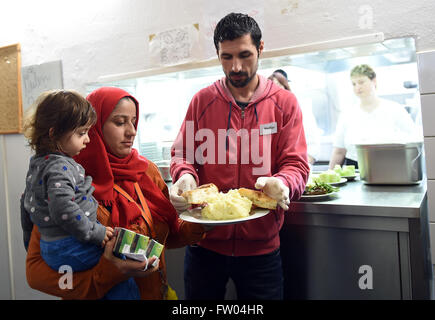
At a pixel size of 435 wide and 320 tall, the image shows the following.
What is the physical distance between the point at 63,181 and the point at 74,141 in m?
0.15

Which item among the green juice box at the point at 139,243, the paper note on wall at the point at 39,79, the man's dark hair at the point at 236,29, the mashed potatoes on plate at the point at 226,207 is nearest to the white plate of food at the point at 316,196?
the mashed potatoes on plate at the point at 226,207

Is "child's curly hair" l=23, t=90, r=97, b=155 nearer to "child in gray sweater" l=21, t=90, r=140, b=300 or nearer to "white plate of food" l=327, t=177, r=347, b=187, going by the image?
"child in gray sweater" l=21, t=90, r=140, b=300

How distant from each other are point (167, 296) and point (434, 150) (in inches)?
47.7

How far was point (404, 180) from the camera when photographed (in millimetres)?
1861

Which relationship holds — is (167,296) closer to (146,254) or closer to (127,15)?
(146,254)

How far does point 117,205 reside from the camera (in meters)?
1.32

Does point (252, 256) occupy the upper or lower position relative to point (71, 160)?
lower

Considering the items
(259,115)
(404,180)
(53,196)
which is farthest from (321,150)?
(53,196)

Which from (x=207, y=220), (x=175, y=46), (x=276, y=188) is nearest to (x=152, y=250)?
(x=207, y=220)

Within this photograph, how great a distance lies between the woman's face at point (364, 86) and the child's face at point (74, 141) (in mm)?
2311

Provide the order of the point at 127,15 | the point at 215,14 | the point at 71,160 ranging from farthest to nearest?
the point at 127,15, the point at 215,14, the point at 71,160

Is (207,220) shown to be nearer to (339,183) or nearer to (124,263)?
(124,263)

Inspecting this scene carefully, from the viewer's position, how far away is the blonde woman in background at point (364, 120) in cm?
281

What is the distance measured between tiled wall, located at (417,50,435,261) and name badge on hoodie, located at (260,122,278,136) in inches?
24.5
